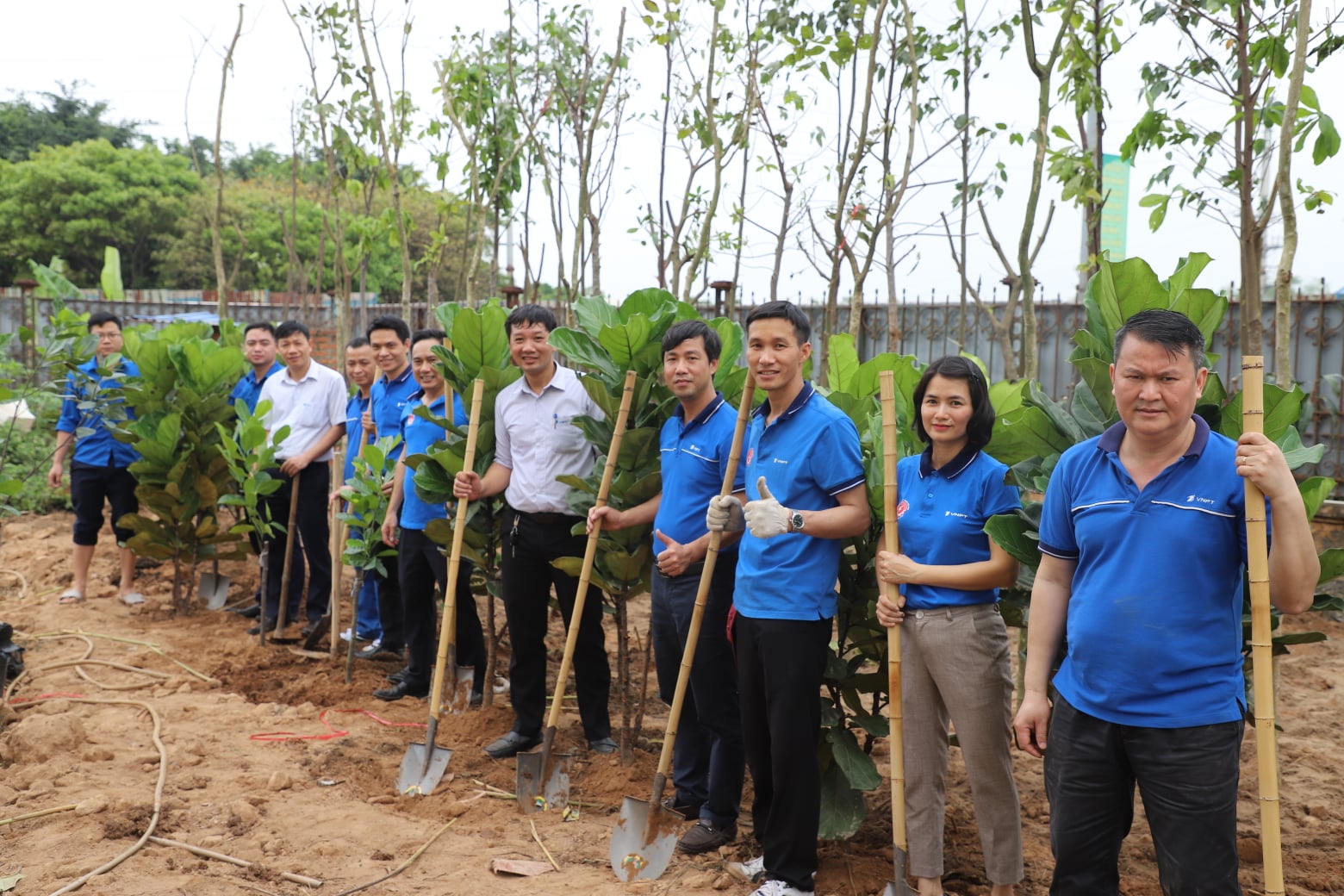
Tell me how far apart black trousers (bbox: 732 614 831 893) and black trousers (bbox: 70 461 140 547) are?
512 cm

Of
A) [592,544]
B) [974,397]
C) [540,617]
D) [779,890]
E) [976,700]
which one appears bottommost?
[779,890]

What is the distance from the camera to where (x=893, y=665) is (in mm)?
3006

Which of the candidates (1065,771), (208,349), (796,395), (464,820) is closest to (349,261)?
(208,349)

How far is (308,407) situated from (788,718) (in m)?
4.21

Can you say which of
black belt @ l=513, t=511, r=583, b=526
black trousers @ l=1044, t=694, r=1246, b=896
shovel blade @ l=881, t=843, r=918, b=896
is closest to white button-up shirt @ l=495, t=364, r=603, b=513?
black belt @ l=513, t=511, r=583, b=526

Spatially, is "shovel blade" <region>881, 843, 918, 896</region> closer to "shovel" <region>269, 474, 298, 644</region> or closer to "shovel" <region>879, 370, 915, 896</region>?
"shovel" <region>879, 370, 915, 896</region>

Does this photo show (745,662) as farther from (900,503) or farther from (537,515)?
(537,515)

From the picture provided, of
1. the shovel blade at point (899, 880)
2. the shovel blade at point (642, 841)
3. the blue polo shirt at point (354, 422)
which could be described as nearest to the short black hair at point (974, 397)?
the shovel blade at point (899, 880)

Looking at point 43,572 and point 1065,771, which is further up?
point 1065,771

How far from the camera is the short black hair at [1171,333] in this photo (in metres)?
2.20

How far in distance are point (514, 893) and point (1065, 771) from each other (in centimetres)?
175

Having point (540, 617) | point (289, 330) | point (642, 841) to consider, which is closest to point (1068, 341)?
point (540, 617)

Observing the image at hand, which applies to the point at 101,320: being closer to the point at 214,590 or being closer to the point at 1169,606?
the point at 214,590

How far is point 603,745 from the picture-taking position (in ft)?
14.8
